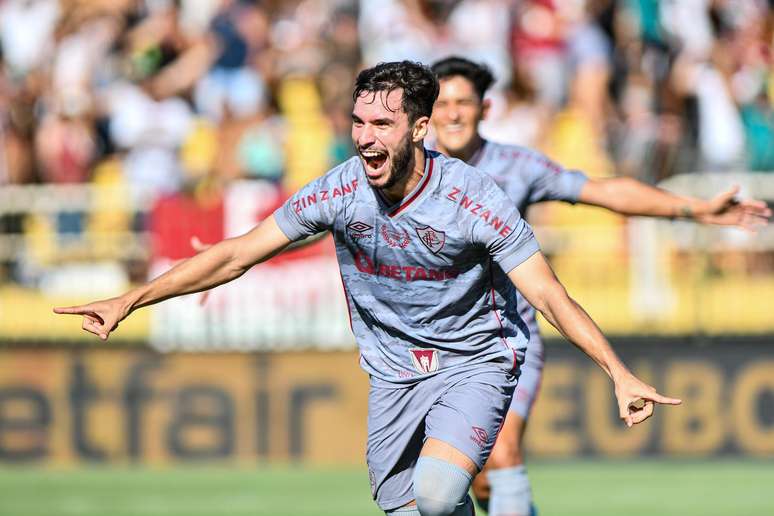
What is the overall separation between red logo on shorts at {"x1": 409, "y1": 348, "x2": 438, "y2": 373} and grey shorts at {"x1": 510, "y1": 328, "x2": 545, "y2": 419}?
1.43m

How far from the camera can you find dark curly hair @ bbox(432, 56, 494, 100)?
7.96 metres

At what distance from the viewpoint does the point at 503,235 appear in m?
6.10

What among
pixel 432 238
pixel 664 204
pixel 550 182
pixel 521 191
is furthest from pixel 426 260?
pixel 664 204

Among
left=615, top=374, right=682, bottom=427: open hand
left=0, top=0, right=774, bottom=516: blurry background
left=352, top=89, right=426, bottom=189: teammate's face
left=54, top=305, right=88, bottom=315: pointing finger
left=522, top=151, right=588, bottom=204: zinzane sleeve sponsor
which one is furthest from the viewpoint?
left=0, top=0, right=774, bottom=516: blurry background

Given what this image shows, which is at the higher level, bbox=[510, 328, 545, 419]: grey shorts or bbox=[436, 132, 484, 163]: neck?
bbox=[436, 132, 484, 163]: neck

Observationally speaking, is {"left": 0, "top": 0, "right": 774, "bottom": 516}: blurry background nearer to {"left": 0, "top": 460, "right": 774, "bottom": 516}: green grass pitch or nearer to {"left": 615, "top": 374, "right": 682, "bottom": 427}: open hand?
{"left": 0, "top": 460, "right": 774, "bottom": 516}: green grass pitch

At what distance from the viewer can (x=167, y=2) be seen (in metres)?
16.7

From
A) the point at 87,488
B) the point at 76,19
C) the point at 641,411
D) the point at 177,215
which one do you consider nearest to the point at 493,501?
the point at 641,411

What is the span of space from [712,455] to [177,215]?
205 inches

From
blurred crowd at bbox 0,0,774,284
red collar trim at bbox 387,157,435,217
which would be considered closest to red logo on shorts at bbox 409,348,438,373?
red collar trim at bbox 387,157,435,217

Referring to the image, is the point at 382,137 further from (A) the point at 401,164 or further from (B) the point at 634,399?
(B) the point at 634,399

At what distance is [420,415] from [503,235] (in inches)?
38.4

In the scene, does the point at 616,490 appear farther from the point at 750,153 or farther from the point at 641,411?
the point at 641,411

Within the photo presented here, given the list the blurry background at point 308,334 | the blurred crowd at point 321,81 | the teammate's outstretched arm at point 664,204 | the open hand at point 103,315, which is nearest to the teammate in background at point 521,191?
the teammate's outstretched arm at point 664,204
